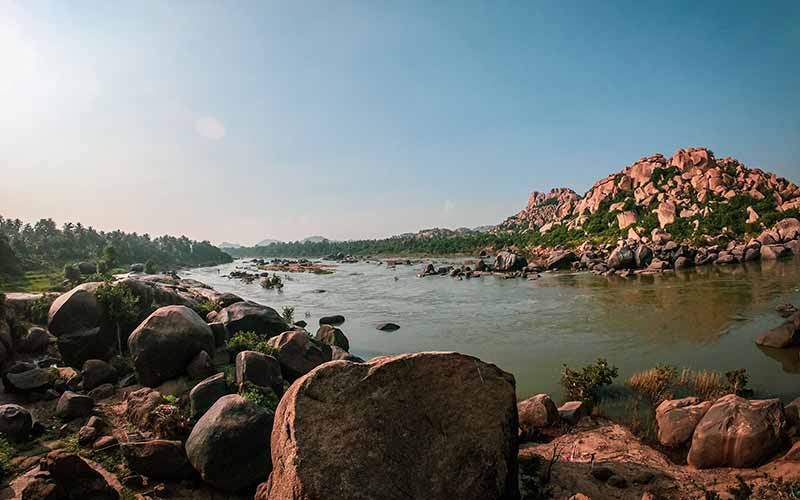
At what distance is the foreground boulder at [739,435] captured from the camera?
947cm

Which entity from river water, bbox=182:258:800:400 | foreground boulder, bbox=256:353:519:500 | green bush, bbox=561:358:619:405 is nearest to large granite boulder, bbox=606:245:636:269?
river water, bbox=182:258:800:400

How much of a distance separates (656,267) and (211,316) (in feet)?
197

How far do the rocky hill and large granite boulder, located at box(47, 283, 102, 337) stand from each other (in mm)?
92873

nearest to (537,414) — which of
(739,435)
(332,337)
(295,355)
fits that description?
(739,435)

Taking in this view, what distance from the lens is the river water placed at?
64.0 feet

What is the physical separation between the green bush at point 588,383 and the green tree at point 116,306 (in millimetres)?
18533

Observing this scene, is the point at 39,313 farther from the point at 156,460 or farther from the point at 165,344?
the point at 156,460

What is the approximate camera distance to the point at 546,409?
12.9 meters

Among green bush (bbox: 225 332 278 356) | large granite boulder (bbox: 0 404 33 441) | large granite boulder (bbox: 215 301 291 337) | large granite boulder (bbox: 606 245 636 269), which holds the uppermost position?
large granite boulder (bbox: 606 245 636 269)

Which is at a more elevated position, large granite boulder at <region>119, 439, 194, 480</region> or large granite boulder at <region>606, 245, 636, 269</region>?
large granite boulder at <region>606, 245, 636, 269</region>

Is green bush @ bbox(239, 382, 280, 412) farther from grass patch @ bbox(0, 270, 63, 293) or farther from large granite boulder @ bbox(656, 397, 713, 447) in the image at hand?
grass patch @ bbox(0, 270, 63, 293)

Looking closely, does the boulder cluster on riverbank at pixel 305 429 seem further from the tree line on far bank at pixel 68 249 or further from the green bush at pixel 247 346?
the tree line on far bank at pixel 68 249

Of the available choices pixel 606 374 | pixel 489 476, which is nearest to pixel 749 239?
pixel 606 374

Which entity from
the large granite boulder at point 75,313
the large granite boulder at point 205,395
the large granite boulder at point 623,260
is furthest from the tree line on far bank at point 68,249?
the large granite boulder at point 623,260
